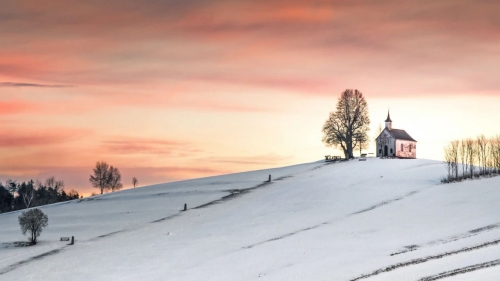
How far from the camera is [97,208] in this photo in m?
82.3

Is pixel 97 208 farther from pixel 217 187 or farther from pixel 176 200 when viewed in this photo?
pixel 217 187

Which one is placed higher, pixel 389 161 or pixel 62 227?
pixel 389 161

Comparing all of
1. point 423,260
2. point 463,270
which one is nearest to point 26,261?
point 423,260

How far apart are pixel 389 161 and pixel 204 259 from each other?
52.3 m

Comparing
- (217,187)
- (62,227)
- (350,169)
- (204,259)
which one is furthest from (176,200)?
(204,259)

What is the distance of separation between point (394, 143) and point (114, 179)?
85.5 m

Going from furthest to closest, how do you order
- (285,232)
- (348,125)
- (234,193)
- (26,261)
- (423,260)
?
(348,125)
(234,193)
(285,232)
(26,261)
(423,260)

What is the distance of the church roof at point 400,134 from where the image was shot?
10788cm

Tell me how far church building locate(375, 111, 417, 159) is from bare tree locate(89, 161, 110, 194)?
72.2 metres

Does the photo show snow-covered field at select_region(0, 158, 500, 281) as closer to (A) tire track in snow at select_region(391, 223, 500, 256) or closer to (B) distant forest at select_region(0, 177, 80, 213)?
(A) tire track in snow at select_region(391, 223, 500, 256)

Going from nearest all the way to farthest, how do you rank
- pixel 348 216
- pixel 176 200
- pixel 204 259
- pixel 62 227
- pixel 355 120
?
pixel 204 259
pixel 348 216
pixel 62 227
pixel 176 200
pixel 355 120

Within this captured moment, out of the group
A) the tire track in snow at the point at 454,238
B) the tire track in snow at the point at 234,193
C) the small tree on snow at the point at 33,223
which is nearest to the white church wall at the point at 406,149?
the tire track in snow at the point at 234,193

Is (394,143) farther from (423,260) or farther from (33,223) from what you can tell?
(423,260)

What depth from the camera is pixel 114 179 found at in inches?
6654
